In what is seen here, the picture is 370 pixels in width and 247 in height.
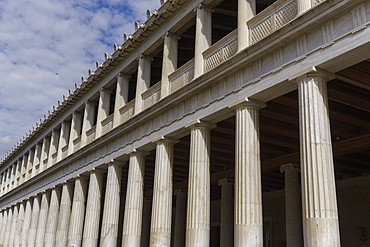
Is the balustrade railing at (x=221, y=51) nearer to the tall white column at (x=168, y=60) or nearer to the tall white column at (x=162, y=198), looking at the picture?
the tall white column at (x=168, y=60)

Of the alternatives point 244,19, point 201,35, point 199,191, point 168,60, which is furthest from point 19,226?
point 244,19

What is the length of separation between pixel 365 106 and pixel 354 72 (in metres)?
2.54

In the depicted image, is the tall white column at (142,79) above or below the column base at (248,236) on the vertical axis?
above

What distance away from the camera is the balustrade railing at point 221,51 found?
14.7 metres

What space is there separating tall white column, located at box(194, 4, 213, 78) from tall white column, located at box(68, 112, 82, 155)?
14.7 m

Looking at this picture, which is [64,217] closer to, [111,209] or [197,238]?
[111,209]

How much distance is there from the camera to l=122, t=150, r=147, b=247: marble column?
730 inches

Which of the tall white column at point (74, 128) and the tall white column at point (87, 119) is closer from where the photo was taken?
the tall white column at point (87, 119)

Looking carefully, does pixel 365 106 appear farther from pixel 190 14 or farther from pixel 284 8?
pixel 190 14

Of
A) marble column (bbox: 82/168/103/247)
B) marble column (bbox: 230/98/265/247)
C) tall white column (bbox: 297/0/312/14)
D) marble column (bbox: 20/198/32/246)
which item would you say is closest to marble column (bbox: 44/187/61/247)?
marble column (bbox: 20/198/32/246)

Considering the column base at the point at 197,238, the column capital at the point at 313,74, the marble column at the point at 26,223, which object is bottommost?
the column base at the point at 197,238

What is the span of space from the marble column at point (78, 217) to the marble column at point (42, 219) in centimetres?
700

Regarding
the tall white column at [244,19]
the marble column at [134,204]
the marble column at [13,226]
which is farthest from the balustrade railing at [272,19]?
the marble column at [13,226]

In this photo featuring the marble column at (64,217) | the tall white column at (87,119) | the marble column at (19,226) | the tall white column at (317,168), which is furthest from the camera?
the marble column at (19,226)
